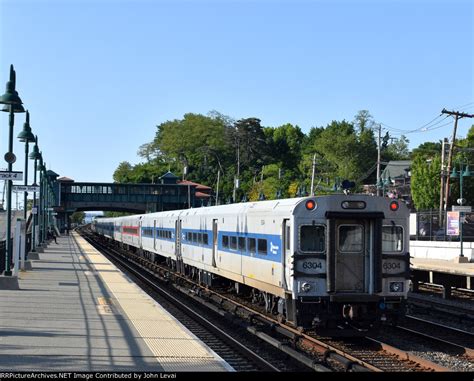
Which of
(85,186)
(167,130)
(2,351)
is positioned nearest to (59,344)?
(2,351)

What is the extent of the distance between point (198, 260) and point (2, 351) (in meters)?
13.7

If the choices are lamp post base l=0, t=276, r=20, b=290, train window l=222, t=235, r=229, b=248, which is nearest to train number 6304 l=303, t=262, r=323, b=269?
train window l=222, t=235, r=229, b=248

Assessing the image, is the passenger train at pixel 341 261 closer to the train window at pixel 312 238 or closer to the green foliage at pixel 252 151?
the train window at pixel 312 238

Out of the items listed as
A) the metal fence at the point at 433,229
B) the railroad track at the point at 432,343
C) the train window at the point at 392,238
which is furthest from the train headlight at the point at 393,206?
the metal fence at the point at 433,229

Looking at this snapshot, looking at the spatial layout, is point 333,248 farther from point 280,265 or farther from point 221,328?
point 221,328

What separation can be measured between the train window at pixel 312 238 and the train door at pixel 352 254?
269 mm

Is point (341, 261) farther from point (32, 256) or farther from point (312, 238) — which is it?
point (32, 256)

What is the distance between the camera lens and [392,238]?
44.2 ft

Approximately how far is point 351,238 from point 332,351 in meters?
2.45

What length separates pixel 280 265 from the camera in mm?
13922

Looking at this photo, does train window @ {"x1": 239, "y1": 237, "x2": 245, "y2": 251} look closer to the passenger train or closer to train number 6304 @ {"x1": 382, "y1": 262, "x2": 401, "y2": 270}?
the passenger train

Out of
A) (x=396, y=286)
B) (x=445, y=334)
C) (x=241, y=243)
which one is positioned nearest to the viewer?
(x=396, y=286)

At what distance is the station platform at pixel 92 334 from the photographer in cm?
984

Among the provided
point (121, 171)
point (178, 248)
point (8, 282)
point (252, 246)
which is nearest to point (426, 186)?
point (178, 248)
